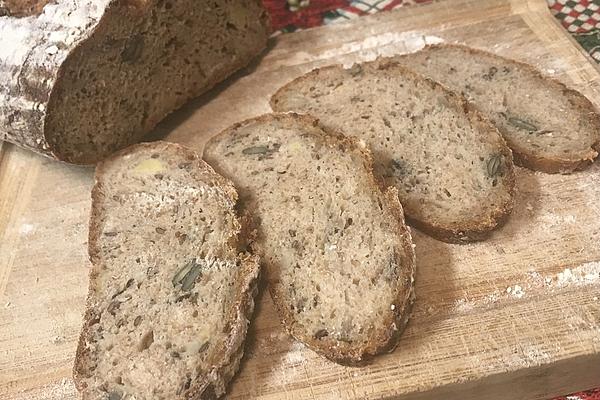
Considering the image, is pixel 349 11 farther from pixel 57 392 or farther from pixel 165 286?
pixel 57 392

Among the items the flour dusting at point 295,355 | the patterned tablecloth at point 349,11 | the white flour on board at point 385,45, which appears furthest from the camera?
the patterned tablecloth at point 349,11

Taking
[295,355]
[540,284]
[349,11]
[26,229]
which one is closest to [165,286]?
[295,355]

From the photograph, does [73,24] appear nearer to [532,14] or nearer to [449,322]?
[449,322]

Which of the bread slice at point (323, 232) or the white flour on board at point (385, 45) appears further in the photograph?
the white flour on board at point (385, 45)

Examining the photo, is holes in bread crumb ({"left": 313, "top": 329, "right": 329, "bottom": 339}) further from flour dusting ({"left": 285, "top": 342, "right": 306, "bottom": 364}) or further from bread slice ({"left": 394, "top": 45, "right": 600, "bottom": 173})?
bread slice ({"left": 394, "top": 45, "right": 600, "bottom": 173})

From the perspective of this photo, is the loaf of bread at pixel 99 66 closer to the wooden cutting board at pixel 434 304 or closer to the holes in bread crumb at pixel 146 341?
the wooden cutting board at pixel 434 304

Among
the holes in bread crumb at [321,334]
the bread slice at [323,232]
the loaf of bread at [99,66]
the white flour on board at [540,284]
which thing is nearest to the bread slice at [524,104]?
the white flour on board at [540,284]
